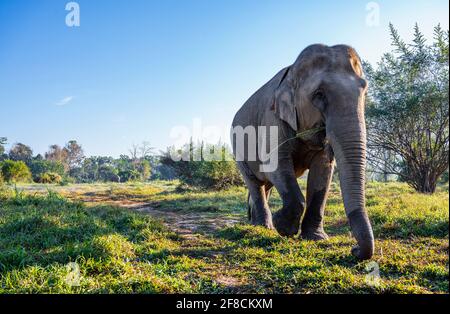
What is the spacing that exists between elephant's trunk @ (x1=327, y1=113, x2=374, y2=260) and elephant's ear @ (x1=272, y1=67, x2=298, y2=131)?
0.91m

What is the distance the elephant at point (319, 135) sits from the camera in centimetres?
385

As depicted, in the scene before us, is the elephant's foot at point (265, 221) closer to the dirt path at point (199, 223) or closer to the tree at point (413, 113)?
the dirt path at point (199, 223)

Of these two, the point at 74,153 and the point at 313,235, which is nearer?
the point at 313,235

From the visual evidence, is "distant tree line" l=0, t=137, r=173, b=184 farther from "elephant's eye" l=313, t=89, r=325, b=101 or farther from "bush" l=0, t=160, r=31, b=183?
"elephant's eye" l=313, t=89, r=325, b=101

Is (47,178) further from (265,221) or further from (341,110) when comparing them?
(341,110)

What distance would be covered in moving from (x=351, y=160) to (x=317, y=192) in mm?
1555

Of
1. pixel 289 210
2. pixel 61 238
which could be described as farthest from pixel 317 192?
pixel 61 238

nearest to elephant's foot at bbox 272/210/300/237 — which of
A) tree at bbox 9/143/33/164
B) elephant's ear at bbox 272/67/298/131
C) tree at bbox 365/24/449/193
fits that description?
elephant's ear at bbox 272/67/298/131

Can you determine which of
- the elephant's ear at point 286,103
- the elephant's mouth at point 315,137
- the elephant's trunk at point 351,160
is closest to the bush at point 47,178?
the elephant's ear at point 286,103

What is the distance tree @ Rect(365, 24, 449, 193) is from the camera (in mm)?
12566

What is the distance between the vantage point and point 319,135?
4.61 metres

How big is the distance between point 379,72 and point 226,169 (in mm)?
9871

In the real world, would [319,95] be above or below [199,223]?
above

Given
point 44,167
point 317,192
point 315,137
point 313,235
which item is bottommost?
point 313,235
